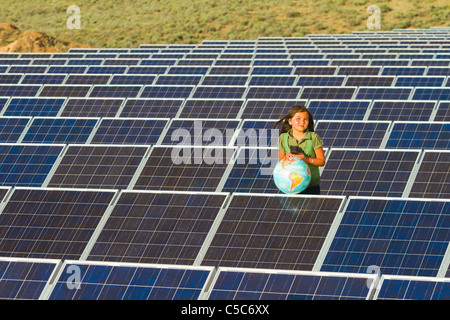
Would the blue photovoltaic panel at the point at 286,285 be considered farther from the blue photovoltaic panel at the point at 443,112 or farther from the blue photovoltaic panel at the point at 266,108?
the blue photovoltaic panel at the point at 443,112

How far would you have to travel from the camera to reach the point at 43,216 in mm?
12484

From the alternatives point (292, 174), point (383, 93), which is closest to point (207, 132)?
point (383, 93)

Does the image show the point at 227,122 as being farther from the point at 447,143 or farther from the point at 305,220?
the point at 305,220

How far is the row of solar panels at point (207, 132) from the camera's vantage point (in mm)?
19188

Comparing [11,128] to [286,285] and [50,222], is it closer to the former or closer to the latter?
[50,222]

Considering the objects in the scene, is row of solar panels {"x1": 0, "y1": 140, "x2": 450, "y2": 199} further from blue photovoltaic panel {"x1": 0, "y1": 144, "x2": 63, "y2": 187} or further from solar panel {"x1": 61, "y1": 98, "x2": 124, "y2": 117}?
solar panel {"x1": 61, "y1": 98, "x2": 124, "y2": 117}

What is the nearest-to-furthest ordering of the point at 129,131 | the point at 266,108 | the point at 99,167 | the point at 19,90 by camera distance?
the point at 99,167 < the point at 129,131 < the point at 266,108 < the point at 19,90

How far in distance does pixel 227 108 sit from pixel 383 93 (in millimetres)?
5661

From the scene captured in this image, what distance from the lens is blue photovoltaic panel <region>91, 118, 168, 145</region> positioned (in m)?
20.6

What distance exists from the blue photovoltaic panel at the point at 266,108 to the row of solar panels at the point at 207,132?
2637mm

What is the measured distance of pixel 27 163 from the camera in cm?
1700

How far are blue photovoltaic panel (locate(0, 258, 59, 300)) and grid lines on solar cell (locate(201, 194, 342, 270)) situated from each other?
7.51 feet

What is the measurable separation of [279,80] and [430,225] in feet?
64.5
